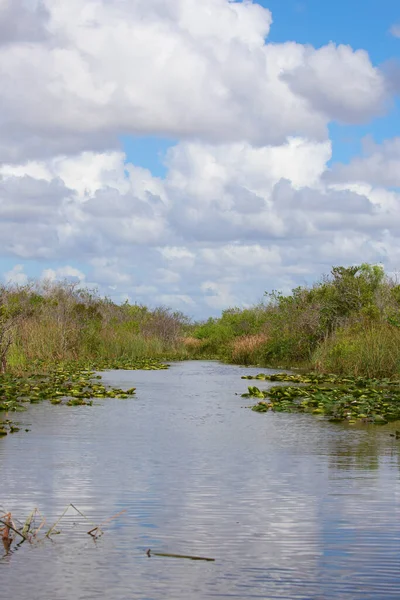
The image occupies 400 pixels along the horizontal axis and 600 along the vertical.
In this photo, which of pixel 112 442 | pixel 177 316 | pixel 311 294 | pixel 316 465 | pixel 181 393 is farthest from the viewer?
pixel 177 316

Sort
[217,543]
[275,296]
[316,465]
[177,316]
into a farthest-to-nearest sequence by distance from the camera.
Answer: [177,316] < [275,296] < [316,465] < [217,543]

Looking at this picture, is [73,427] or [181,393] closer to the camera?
[73,427]

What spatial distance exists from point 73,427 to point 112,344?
82.9 ft

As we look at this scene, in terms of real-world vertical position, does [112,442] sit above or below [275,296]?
below

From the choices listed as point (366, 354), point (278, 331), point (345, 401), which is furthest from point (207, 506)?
point (278, 331)

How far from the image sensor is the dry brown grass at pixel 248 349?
40281 mm

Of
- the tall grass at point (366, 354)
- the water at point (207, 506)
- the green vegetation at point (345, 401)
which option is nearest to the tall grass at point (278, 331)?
the tall grass at point (366, 354)

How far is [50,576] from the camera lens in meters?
5.87

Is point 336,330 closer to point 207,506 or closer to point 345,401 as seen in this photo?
point 345,401

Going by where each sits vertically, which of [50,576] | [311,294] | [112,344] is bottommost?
[50,576]

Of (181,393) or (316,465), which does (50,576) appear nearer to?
(316,465)

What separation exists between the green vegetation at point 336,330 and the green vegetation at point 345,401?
89.6 inches

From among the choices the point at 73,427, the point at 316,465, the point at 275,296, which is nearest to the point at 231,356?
the point at 275,296

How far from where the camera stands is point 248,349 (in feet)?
134
